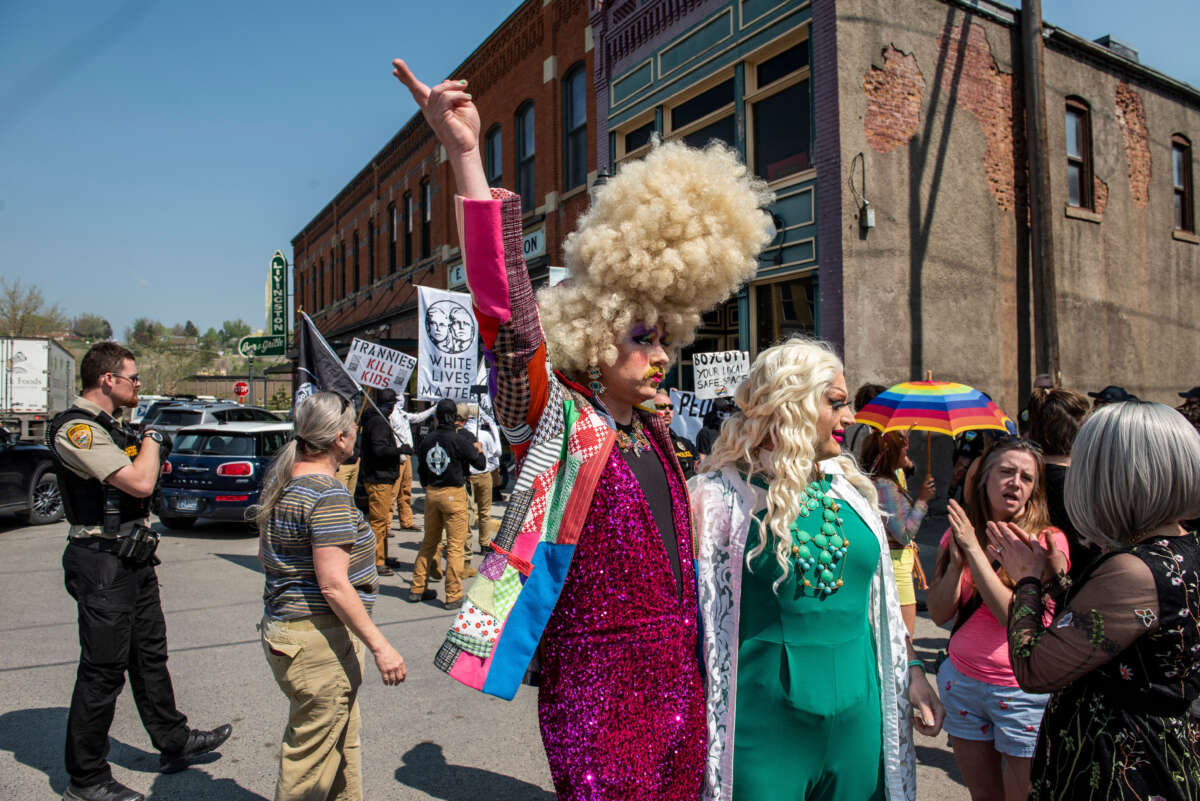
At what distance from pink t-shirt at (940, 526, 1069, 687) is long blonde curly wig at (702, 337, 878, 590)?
916 mm

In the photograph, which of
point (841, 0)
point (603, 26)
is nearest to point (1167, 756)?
point (841, 0)

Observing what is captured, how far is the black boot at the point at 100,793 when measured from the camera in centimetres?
336

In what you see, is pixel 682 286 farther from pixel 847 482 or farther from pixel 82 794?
pixel 82 794

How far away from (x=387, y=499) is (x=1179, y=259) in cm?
1531

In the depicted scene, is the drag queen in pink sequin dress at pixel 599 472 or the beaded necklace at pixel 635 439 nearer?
the drag queen in pink sequin dress at pixel 599 472

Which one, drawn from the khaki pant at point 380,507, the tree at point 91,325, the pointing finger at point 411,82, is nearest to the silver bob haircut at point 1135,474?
the pointing finger at point 411,82

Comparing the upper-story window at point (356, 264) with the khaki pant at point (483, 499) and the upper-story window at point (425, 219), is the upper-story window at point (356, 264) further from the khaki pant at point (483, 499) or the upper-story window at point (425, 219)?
the khaki pant at point (483, 499)

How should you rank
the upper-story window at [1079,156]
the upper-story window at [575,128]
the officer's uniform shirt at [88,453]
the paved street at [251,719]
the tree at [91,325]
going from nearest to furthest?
the officer's uniform shirt at [88,453] < the paved street at [251,719] < the upper-story window at [1079,156] < the upper-story window at [575,128] < the tree at [91,325]

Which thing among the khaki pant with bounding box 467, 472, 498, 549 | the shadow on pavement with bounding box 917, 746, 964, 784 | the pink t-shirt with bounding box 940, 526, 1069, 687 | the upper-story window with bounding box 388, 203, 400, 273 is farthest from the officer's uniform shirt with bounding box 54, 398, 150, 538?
the upper-story window with bounding box 388, 203, 400, 273

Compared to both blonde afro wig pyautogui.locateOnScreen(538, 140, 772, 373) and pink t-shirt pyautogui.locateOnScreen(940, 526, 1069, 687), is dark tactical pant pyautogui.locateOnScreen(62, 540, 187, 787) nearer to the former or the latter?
blonde afro wig pyautogui.locateOnScreen(538, 140, 772, 373)

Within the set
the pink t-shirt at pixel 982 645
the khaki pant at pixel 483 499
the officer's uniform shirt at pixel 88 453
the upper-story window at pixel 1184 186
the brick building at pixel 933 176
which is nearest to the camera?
the pink t-shirt at pixel 982 645

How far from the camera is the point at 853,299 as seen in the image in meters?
10.1

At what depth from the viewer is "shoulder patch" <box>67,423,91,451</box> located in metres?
3.46

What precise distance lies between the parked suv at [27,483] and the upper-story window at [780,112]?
1147cm
